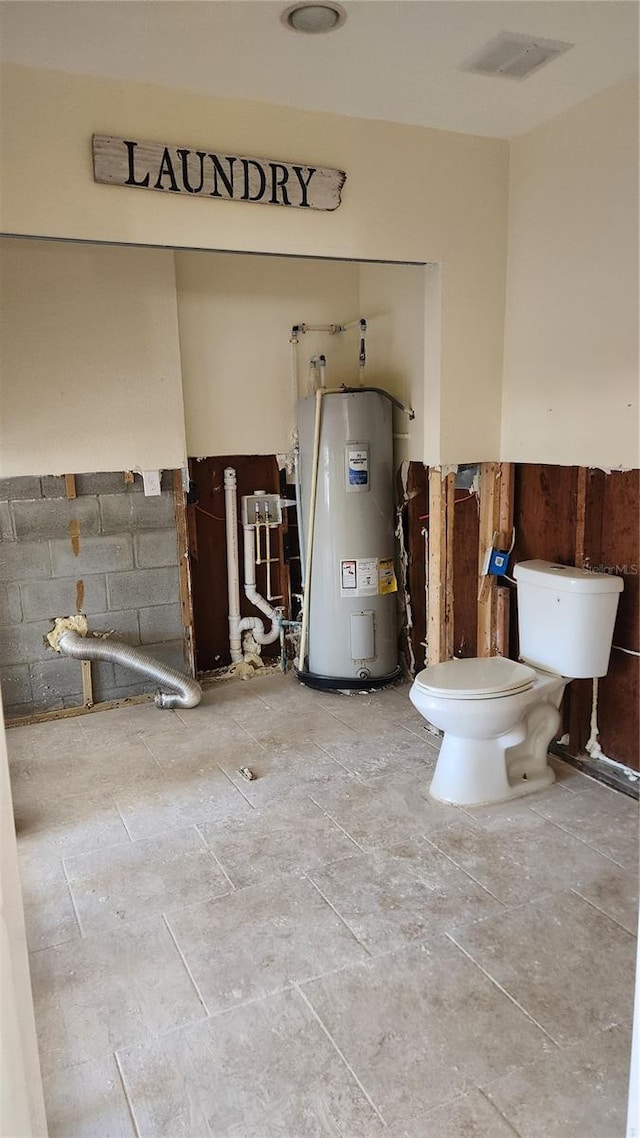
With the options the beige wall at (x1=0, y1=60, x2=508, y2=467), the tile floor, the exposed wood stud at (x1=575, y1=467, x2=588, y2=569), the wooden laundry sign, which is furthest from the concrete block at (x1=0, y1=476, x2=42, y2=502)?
the exposed wood stud at (x1=575, y1=467, x2=588, y2=569)

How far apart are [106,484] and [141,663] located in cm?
89

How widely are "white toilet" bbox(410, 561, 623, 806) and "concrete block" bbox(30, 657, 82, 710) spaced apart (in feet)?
5.99

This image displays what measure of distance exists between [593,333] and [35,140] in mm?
1977

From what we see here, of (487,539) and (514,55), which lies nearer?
(514,55)

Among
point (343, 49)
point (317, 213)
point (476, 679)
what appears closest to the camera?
point (343, 49)

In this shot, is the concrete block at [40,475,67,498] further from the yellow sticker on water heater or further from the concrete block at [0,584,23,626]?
the yellow sticker on water heater

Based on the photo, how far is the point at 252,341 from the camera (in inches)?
161

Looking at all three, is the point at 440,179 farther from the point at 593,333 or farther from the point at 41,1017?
the point at 41,1017

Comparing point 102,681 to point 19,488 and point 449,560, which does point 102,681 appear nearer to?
point 19,488

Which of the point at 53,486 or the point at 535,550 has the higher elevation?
the point at 53,486

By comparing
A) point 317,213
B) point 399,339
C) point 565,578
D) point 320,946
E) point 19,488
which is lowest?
point 320,946

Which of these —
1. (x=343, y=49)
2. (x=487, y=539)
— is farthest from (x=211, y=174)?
(x=487, y=539)

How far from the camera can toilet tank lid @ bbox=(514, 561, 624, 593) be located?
281cm

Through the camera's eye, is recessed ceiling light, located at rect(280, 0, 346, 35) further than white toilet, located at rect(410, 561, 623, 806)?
No
